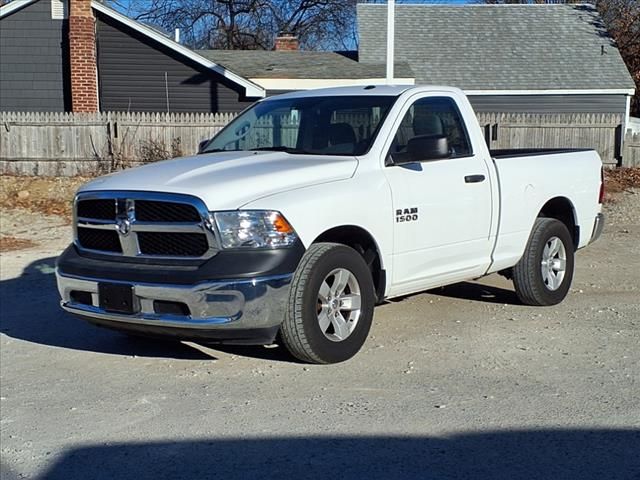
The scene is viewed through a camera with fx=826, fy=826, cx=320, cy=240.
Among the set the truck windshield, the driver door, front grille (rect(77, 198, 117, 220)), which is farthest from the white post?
front grille (rect(77, 198, 117, 220))

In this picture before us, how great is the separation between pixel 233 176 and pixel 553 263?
3491 mm

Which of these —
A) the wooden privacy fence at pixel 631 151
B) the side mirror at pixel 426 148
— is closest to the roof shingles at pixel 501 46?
the wooden privacy fence at pixel 631 151

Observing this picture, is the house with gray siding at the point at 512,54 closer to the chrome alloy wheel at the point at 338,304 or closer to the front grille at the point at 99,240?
the chrome alloy wheel at the point at 338,304

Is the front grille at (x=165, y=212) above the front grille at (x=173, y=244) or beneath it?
above

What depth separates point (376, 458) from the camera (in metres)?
4.12

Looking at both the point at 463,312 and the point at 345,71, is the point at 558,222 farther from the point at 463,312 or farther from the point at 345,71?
the point at 345,71

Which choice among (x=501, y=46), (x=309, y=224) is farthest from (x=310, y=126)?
(x=501, y=46)

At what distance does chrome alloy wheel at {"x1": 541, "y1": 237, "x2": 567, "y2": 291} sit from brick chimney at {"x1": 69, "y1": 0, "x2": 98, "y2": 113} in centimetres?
1668

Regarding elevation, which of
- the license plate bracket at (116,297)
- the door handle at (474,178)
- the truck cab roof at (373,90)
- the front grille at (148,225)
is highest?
the truck cab roof at (373,90)

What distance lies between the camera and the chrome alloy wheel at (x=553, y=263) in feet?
24.3

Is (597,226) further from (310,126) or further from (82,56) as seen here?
(82,56)

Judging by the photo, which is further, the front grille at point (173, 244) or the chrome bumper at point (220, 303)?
the front grille at point (173, 244)

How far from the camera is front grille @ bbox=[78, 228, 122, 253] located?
550 centimetres

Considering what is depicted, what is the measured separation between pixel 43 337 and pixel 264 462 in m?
3.47
